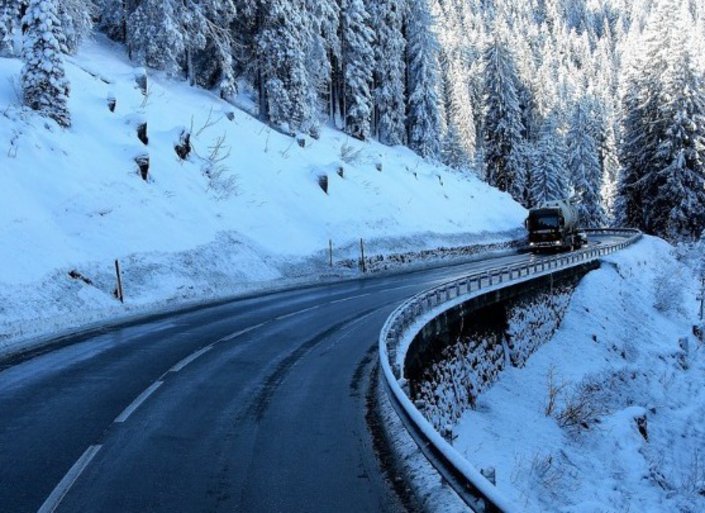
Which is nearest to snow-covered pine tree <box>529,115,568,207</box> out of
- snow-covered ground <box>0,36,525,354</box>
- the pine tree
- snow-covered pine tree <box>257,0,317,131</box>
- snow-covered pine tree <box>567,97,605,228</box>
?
snow-covered pine tree <box>567,97,605,228</box>

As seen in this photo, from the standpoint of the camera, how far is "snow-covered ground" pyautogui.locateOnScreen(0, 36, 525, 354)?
17672 millimetres

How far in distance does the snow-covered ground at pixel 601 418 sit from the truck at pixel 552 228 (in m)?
11.6

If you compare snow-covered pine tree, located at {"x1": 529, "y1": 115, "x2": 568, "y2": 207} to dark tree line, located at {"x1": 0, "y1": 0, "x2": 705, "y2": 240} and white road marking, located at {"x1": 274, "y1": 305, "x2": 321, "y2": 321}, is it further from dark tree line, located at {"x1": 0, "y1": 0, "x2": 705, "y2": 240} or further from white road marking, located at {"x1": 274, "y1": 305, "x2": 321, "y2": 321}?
white road marking, located at {"x1": 274, "y1": 305, "x2": 321, "y2": 321}

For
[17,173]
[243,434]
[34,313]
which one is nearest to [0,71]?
[17,173]

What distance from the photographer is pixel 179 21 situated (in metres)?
37.5

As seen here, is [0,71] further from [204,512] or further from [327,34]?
[327,34]

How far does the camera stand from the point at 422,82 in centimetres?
6228

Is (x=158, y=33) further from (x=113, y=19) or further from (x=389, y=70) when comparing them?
(x=389, y=70)

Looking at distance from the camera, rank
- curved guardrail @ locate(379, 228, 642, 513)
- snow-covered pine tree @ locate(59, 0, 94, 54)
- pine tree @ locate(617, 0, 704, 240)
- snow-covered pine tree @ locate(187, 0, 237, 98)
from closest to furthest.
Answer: curved guardrail @ locate(379, 228, 642, 513) → snow-covered pine tree @ locate(59, 0, 94, 54) → snow-covered pine tree @ locate(187, 0, 237, 98) → pine tree @ locate(617, 0, 704, 240)

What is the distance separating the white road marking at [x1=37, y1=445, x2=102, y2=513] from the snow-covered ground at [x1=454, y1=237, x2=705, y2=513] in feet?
17.1

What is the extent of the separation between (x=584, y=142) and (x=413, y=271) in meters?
45.3

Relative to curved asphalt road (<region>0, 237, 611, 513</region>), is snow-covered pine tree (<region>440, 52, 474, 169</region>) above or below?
→ above

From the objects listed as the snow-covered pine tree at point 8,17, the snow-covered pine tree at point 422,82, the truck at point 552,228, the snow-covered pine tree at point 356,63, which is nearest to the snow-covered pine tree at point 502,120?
the snow-covered pine tree at point 422,82

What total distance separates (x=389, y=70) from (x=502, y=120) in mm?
16861
